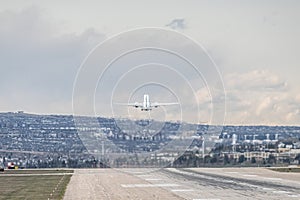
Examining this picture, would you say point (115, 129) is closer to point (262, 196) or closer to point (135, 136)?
point (135, 136)

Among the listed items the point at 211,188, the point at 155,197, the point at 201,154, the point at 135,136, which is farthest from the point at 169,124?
the point at 201,154

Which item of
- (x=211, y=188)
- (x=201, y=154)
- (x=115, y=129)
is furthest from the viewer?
(x=201, y=154)

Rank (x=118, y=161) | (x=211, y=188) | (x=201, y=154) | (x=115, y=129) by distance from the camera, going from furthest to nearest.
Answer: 1. (x=201, y=154)
2. (x=118, y=161)
3. (x=115, y=129)
4. (x=211, y=188)

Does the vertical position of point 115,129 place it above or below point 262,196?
above

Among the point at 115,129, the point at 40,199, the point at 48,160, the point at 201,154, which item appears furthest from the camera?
the point at 48,160

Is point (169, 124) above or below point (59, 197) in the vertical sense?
above

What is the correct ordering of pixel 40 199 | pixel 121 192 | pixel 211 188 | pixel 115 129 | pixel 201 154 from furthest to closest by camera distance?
pixel 201 154 < pixel 115 129 < pixel 211 188 < pixel 121 192 < pixel 40 199

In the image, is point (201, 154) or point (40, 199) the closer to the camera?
point (40, 199)

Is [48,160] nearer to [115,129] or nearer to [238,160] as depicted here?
[238,160]

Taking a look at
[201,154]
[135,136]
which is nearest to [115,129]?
[135,136]
